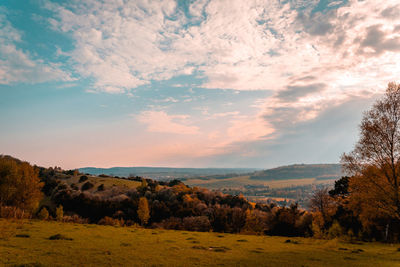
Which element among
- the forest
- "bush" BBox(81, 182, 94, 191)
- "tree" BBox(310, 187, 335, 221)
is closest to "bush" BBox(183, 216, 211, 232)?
the forest

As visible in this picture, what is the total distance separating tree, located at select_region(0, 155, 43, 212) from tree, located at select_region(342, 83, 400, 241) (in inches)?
2623

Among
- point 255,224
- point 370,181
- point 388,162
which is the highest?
point 388,162

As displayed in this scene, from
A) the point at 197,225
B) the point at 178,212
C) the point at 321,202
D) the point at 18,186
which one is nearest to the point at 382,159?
the point at 321,202

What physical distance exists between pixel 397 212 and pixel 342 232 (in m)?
27.4

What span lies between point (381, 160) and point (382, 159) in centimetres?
15

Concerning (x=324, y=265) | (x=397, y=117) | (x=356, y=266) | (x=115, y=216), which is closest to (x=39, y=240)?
(x=324, y=265)

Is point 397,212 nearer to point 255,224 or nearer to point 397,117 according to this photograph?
point 397,117

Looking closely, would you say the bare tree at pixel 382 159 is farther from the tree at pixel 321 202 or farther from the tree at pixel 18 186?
the tree at pixel 18 186

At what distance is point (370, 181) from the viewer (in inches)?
1065

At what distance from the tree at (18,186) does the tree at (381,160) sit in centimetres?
6661

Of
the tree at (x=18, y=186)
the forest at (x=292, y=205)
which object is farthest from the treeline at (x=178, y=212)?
the tree at (x=18, y=186)

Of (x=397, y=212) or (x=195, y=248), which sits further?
(x=397, y=212)

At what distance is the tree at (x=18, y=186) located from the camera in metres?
54.1

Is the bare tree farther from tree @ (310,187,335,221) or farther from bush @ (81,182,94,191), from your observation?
bush @ (81,182,94,191)
